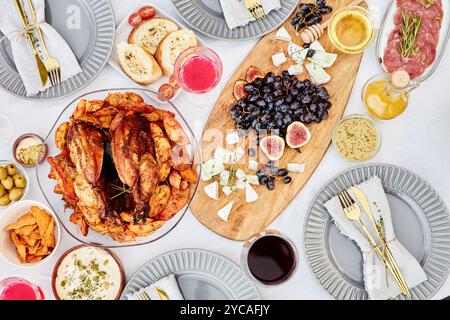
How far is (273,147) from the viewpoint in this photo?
1.82 metres

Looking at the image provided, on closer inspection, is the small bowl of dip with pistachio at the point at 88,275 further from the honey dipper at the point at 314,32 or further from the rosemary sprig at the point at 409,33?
the rosemary sprig at the point at 409,33

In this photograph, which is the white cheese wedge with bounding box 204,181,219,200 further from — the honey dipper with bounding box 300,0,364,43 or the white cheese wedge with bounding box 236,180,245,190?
the honey dipper with bounding box 300,0,364,43

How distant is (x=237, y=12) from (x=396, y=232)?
907 millimetres

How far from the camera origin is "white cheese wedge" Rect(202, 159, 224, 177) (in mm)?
1817

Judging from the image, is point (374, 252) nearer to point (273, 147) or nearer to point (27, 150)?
point (273, 147)

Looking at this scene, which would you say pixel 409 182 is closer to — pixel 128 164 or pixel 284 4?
pixel 284 4

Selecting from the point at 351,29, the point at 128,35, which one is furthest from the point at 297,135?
the point at 128,35

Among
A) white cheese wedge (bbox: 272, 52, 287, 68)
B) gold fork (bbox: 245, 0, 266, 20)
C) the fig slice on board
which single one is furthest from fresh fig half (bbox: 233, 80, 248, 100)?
gold fork (bbox: 245, 0, 266, 20)

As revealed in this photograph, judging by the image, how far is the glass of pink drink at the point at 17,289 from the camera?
177cm

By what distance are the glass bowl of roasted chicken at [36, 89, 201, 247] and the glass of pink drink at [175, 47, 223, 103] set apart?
155 mm

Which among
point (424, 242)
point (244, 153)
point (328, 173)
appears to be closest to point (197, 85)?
point (244, 153)

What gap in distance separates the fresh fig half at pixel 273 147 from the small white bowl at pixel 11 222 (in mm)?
712

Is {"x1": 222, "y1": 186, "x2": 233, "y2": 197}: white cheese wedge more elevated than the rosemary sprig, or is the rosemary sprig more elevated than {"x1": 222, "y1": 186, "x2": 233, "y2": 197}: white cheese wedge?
the rosemary sprig

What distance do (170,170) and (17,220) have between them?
58cm
